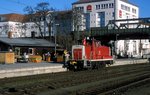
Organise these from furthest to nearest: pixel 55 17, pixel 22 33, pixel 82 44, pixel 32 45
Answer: pixel 22 33 → pixel 55 17 → pixel 32 45 → pixel 82 44

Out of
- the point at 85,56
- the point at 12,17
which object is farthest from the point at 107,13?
the point at 85,56

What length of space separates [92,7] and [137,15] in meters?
30.9

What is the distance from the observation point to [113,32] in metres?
97.2

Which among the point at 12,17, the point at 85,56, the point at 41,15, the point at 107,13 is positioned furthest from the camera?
the point at 12,17

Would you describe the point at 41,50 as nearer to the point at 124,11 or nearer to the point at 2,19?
the point at 124,11

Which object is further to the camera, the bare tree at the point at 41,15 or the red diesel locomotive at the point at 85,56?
the bare tree at the point at 41,15

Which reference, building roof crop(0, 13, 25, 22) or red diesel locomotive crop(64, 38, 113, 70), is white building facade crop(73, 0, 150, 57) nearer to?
building roof crop(0, 13, 25, 22)

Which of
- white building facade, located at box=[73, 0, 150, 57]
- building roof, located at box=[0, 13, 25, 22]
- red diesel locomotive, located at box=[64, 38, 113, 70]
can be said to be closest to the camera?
red diesel locomotive, located at box=[64, 38, 113, 70]

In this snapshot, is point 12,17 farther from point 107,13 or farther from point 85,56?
point 85,56

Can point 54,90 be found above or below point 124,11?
below

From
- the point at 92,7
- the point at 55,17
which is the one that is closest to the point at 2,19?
the point at 92,7

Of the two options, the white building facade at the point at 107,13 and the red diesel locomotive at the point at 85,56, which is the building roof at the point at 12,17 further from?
the red diesel locomotive at the point at 85,56

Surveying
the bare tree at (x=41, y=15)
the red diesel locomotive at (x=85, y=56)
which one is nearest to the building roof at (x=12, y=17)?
the bare tree at (x=41, y=15)

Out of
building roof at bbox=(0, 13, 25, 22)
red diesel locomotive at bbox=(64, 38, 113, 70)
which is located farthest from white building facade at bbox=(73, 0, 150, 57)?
red diesel locomotive at bbox=(64, 38, 113, 70)
